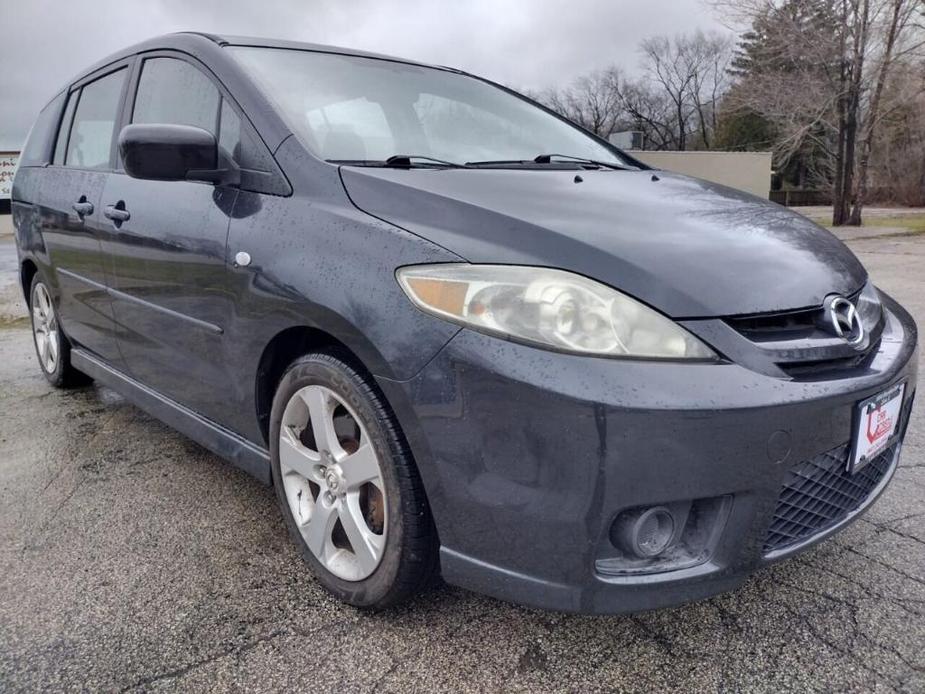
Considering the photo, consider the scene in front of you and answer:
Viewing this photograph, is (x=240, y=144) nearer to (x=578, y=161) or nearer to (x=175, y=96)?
(x=175, y=96)

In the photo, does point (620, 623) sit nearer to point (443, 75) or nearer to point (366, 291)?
point (366, 291)

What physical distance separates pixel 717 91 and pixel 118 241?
57.6 meters

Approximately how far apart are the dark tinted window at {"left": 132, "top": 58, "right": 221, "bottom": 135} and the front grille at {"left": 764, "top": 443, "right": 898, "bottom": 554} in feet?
6.54

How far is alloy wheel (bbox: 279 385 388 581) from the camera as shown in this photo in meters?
1.89

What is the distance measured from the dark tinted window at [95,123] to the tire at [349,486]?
173 centimetres

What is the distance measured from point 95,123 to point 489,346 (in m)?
2.74

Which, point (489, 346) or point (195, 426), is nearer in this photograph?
point (489, 346)

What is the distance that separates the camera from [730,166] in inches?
1113

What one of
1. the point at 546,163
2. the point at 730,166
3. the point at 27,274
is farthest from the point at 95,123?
the point at 730,166

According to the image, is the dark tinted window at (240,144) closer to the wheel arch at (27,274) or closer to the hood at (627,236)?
the hood at (627,236)

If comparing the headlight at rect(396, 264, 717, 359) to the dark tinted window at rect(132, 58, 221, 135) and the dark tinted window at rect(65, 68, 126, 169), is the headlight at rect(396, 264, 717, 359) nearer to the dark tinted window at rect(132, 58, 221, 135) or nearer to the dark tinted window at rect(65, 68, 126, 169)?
the dark tinted window at rect(132, 58, 221, 135)

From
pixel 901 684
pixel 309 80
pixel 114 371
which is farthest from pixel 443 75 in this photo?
pixel 901 684

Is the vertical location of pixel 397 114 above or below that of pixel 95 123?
below

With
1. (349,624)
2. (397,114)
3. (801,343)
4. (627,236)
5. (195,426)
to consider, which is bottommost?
(349,624)
